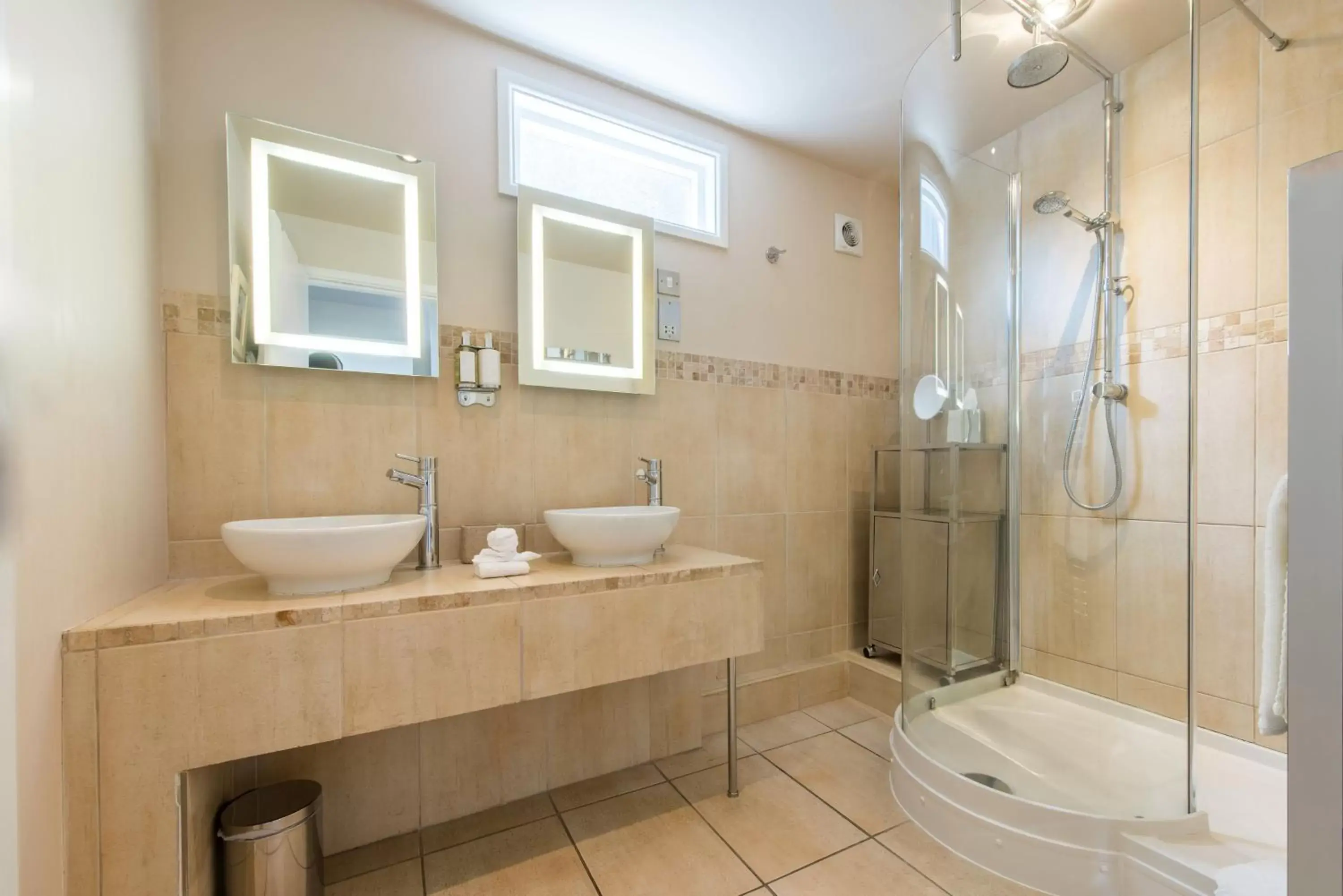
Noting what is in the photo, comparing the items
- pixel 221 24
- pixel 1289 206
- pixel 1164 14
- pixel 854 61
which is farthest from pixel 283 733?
pixel 1164 14

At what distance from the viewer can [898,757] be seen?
1.77 m

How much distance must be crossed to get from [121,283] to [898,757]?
8.02 ft

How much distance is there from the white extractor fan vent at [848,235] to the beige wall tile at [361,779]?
2.64 m

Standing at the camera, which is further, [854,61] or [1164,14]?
[854,61]

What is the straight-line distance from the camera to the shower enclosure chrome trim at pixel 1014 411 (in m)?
1.77

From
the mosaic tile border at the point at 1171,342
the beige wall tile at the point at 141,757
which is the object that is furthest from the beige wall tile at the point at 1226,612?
the beige wall tile at the point at 141,757

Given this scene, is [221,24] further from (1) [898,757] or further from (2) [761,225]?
(1) [898,757]

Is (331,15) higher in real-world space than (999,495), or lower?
higher

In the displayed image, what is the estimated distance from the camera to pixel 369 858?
149cm

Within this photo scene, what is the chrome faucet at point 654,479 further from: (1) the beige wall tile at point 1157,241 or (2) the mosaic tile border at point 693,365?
(1) the beige wall tile at point 1157,241

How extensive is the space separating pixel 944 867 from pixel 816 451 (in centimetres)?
155

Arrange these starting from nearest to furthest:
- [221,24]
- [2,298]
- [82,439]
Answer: [2,298] < [82,439] < [221,24]

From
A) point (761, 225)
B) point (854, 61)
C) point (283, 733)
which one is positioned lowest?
point (283, 733)

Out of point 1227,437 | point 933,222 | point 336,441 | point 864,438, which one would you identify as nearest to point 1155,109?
point 933,222
